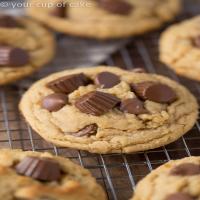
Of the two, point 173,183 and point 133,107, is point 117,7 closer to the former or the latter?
point 133,107

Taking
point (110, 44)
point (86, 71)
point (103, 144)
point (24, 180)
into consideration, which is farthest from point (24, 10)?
point (24, 180)

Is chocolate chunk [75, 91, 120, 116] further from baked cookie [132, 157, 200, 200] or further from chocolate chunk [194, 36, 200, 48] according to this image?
chocolate chunk [194, 36, 200, 48]

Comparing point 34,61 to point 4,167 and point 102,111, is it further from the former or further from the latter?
point 4,167

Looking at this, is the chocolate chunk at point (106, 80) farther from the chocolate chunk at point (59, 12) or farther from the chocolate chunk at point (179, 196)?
the chocolate chunk at point (59, 12)

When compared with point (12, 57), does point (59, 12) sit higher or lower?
higher

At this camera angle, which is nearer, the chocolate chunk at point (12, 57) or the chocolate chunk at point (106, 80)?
the chocolate chunk at point (106, 80)

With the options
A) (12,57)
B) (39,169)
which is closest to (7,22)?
(12,57)

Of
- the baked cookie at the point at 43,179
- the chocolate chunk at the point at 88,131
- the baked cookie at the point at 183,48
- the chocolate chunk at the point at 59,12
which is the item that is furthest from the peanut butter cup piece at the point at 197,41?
the baked cookie at the point at 43,179
